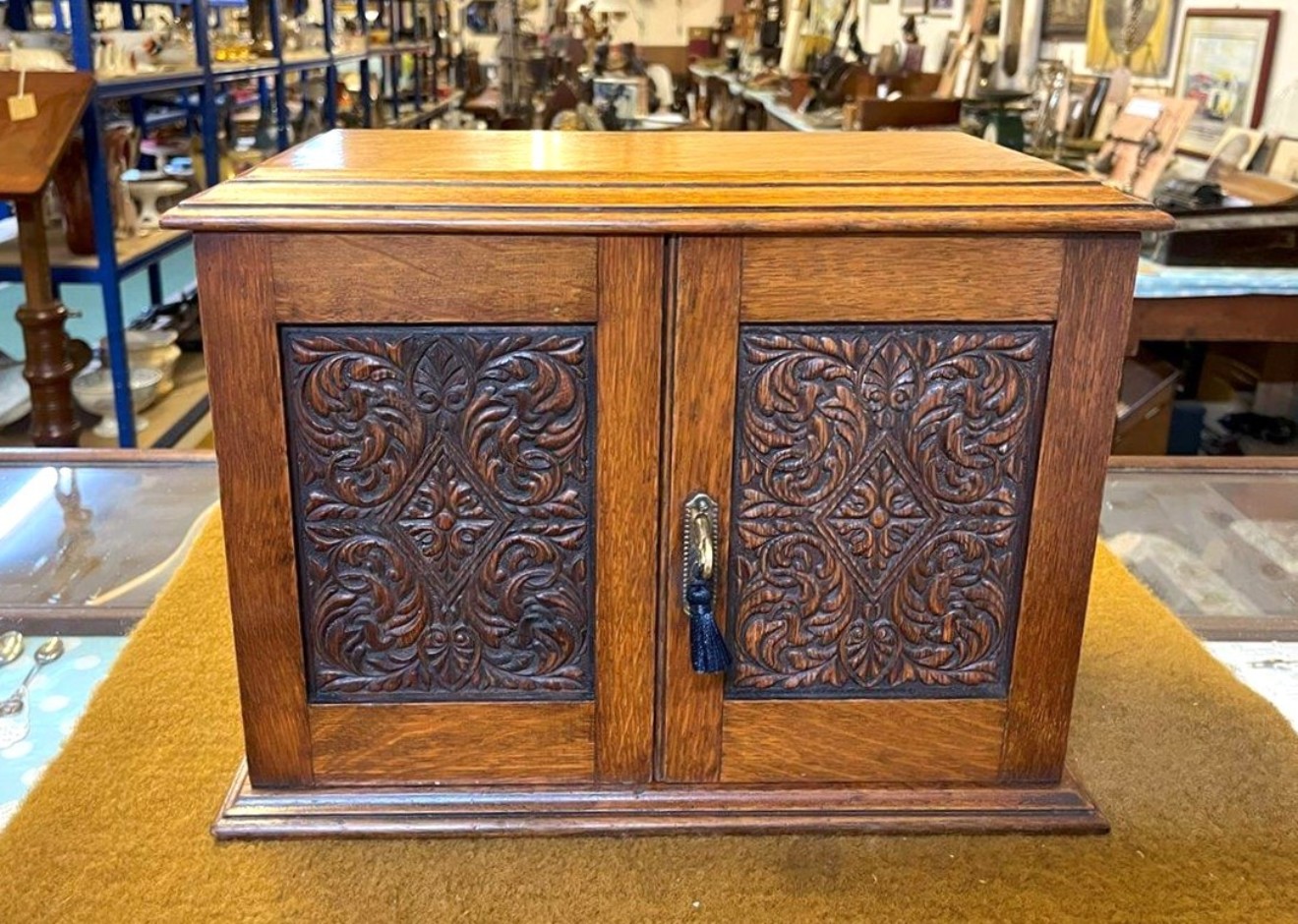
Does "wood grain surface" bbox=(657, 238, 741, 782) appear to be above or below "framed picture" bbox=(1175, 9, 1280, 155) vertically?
below

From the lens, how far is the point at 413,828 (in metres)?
0.74

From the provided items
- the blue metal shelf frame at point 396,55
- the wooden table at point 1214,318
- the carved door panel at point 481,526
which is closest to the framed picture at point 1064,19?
the wooden table at point 1214,318

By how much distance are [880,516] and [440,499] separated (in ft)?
0.83

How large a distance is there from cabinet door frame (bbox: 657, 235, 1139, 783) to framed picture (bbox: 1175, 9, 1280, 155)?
169 cm

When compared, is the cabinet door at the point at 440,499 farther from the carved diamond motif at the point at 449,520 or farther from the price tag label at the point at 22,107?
the price tag label at the point at 22,107

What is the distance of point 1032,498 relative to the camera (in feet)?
2.35

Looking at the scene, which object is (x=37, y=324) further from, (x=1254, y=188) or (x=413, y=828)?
(x=1254, y=188)

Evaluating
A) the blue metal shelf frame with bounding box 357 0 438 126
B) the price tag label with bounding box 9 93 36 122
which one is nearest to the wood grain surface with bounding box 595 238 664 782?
the price tag label with bounding box 9 93 36 122

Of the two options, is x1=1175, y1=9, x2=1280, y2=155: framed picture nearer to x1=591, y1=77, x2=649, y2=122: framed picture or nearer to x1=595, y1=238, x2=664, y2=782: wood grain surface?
x1=595, y1=238, x2=664, y2=782: wood grain surface

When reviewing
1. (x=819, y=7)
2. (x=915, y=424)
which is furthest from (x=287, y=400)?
(x=819, y=7)

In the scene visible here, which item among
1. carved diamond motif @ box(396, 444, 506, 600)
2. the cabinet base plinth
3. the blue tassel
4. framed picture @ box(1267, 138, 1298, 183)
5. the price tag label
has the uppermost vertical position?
the price tag label

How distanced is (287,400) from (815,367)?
0.95 ft

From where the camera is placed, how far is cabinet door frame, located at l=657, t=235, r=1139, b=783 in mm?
667

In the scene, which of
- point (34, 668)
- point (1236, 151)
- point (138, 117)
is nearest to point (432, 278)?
point (34, 668)
